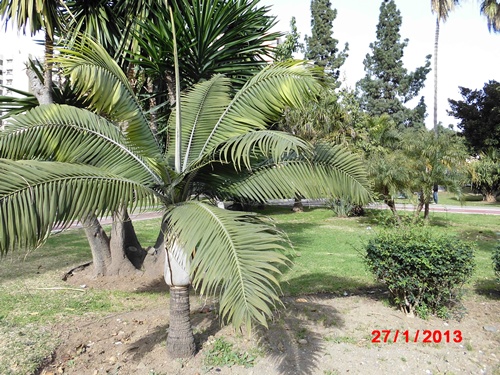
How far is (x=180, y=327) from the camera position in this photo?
3596 mm

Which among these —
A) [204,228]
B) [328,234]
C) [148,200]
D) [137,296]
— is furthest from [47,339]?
[328,234]

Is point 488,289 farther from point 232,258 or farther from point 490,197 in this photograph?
point 490,197

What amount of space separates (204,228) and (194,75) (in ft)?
9.75

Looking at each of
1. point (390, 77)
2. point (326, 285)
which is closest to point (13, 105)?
point (326, 285)

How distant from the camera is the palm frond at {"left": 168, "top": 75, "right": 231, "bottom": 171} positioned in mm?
3867

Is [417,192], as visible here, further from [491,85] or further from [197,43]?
[491,85]

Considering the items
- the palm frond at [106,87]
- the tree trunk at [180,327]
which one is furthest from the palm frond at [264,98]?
the tree trunk at [180,327]

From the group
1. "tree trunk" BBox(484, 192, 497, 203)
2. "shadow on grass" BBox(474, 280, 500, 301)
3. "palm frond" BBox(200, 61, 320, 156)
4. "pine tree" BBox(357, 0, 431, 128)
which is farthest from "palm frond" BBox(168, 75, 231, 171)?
"pine tree" BBox(357, 0, 431, 128)

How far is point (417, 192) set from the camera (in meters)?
12.2

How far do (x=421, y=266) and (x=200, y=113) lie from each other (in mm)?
2830

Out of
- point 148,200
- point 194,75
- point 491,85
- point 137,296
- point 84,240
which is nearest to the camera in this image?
point 148,200

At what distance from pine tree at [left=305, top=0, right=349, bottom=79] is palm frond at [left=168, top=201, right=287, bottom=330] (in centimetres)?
3370

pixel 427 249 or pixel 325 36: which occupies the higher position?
pixel 325 36
